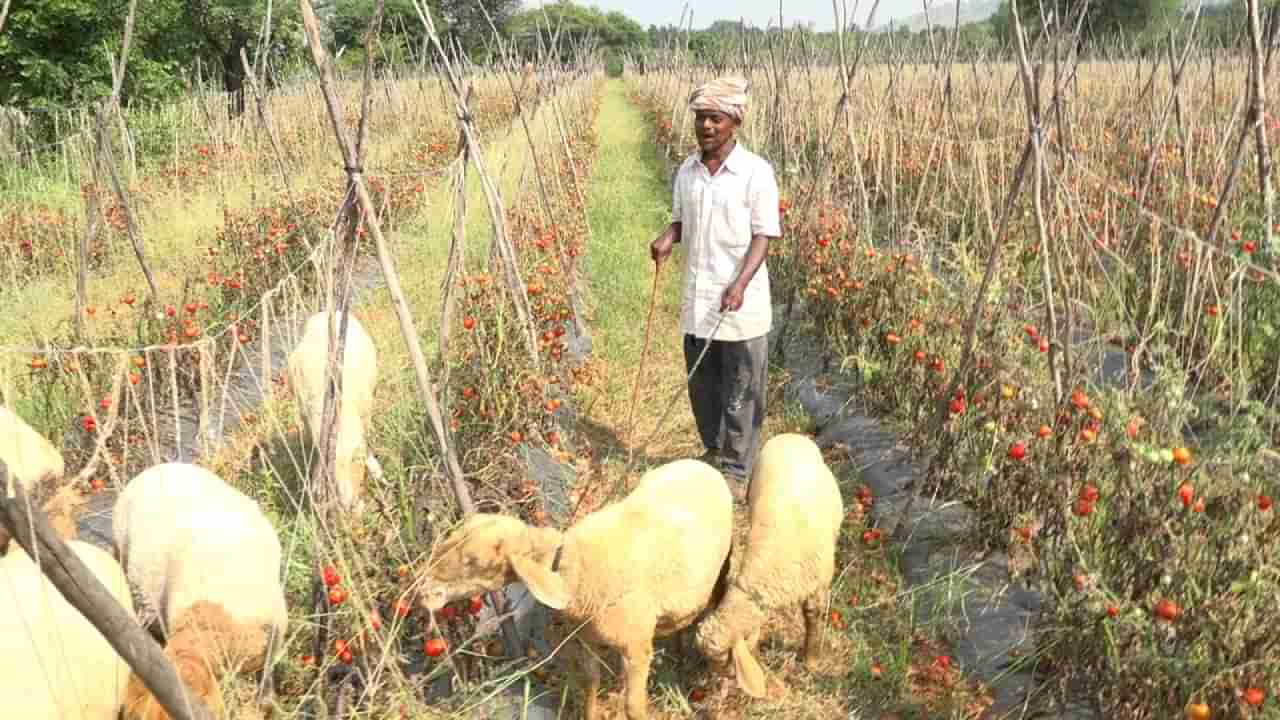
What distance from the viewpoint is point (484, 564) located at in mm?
2090

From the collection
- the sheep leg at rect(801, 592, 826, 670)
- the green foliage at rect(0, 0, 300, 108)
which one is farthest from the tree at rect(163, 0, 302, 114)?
the sheep leg at rect(801, 592, 826, 670)

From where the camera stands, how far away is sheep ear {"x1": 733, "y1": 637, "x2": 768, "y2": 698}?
244 cm

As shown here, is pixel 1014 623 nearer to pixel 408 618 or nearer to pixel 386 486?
pixel 408 618

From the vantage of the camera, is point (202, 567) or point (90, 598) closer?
point (90, 598)

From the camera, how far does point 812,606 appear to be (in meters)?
2.72

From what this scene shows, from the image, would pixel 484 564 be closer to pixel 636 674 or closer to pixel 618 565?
pixel 618 565

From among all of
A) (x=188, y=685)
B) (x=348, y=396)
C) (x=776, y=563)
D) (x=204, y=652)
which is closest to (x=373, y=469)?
(x=348, y=396)

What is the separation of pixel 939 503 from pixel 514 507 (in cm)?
185

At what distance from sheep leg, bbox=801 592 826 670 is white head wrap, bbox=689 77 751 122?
1.97m

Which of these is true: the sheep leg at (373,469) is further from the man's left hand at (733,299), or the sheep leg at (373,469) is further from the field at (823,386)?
the man's left hand at (733,299)

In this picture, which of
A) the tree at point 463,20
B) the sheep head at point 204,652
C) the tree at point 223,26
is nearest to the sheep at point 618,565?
the sheep head at point 204,652

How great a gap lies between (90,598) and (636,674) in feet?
5.04

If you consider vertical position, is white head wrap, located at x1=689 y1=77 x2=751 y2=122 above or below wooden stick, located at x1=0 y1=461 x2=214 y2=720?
above

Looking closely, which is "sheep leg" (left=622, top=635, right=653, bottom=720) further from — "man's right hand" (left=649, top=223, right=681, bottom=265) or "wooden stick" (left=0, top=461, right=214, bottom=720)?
"man's right hand" (left=649, top=223, right=681, bottom=265)
